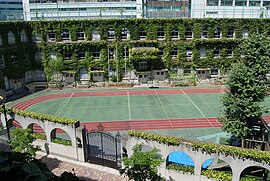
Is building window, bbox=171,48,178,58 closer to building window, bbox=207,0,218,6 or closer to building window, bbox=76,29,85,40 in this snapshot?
building window, bbox=76,29,85,40

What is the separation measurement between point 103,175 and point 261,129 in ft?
41.4

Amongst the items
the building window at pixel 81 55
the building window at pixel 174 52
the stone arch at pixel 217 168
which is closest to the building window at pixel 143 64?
the building window at pixel 174 52

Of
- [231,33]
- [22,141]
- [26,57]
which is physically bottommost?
[22,141]

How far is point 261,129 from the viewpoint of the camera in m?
20.0

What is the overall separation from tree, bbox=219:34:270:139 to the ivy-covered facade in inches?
932

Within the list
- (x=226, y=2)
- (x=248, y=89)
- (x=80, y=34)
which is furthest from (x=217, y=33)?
(x=226, y=2)

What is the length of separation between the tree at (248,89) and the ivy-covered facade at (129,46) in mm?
23681

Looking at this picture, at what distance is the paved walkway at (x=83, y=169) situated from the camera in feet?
57.4

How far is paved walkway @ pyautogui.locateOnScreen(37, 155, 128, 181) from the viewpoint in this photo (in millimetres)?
17484

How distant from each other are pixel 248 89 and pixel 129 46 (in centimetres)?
2756

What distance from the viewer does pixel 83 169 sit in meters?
18.5

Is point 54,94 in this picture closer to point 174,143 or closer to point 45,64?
point 45,64

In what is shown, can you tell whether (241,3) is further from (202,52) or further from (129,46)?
(129,46)

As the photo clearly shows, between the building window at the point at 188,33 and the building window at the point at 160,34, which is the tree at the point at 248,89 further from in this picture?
the building window at the point at 160,34
